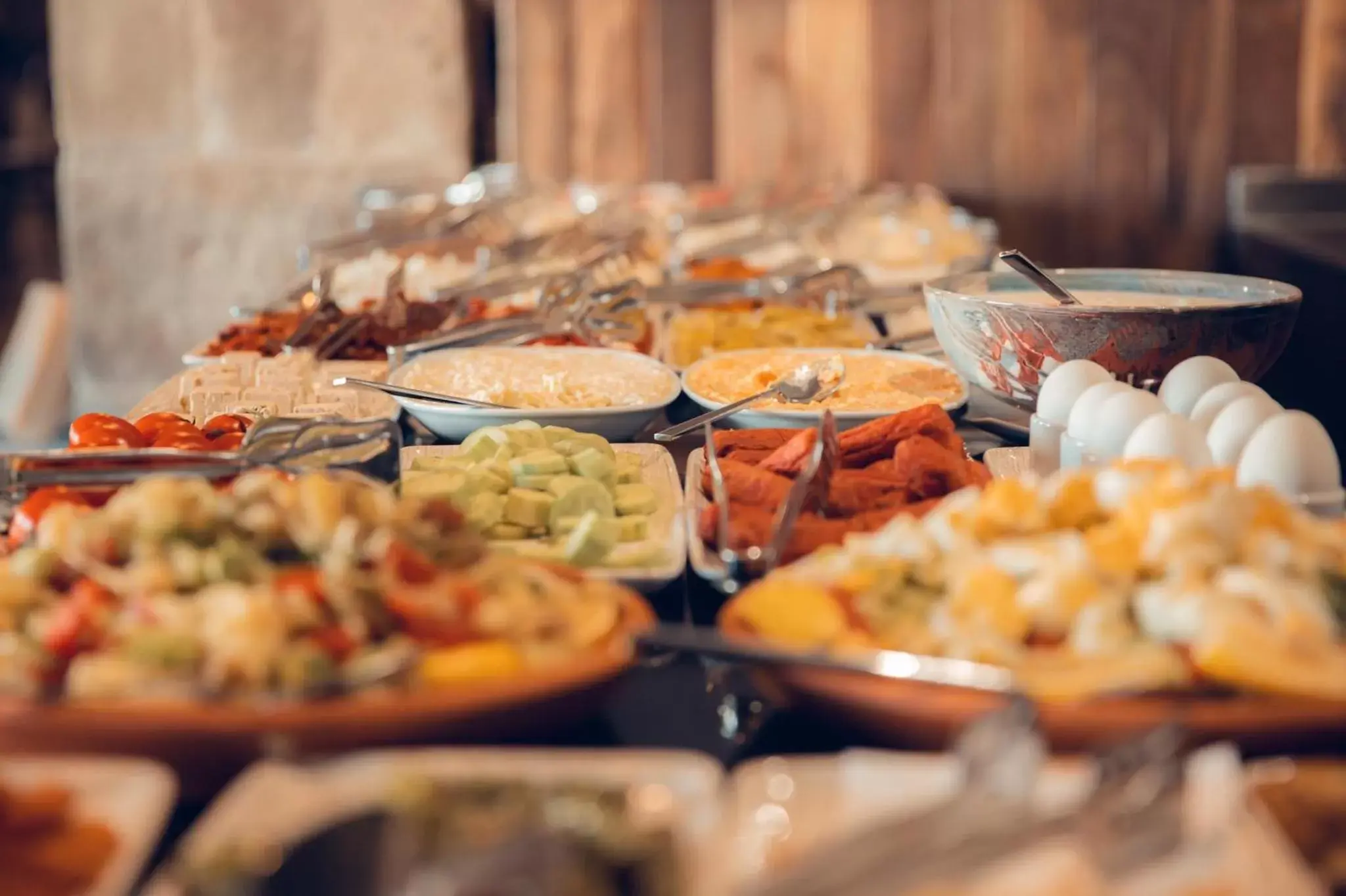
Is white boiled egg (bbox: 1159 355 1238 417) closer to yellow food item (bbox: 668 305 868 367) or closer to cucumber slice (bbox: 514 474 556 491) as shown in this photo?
cucumber slice (bbox: 514 474 556 491)

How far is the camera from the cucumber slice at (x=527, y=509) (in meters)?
1.12

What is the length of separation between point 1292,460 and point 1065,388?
→ 0.27m

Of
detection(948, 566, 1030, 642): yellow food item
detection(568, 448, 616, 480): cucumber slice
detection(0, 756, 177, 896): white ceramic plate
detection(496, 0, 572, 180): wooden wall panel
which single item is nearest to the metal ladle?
detection(568, 448, 616, 480): cucumber slice

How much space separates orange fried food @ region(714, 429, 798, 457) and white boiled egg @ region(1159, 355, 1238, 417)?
1.10 ft

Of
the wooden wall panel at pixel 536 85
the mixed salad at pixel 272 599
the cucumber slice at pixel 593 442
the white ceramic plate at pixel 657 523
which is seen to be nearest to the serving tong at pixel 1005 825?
the mixed salad at pixel 272 599

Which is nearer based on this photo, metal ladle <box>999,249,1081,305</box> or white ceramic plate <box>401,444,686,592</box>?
white ceramic plate <box>401,444,686,592</box>

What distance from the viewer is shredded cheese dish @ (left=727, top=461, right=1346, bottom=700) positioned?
0.75m

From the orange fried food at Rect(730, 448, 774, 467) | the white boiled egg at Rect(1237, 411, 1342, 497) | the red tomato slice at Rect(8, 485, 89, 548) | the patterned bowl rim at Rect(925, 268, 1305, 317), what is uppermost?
the patterned bowl rim at Rect(925, 268, 1305, 317)

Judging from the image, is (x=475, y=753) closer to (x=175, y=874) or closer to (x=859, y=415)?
(x=175, y=874)

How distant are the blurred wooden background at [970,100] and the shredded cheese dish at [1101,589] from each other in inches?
130

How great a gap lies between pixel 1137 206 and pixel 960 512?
3390mm

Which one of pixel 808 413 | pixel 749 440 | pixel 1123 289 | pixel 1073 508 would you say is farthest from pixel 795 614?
pixel 1123 289

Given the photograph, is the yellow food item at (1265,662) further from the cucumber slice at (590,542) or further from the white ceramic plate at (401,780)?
the cucumber slice at (590,542)

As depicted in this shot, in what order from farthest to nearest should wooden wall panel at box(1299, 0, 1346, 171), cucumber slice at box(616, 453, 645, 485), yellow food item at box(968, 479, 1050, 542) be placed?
wooden wall panel at box(1299, 0, 1346, 171), cucumber slice at box(616, 453, 645, 485), yellow food item at box(968, 479, 1050, 542)
